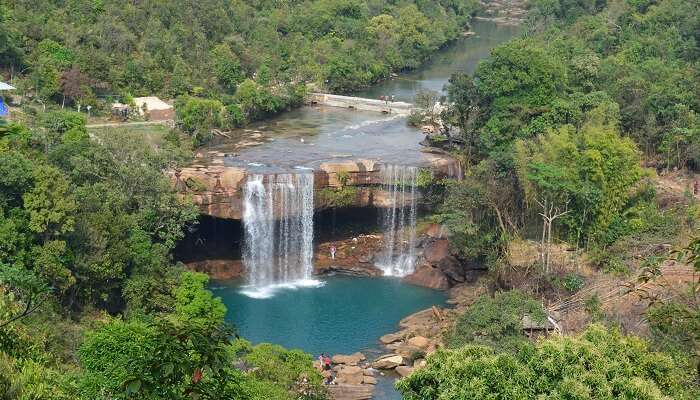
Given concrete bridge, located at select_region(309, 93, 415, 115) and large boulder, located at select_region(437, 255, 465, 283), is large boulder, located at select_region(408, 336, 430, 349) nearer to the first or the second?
large boulder, located at select_region(437, 255, 465, 283)

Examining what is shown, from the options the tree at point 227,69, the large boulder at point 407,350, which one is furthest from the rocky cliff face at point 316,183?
the tree at point 227,69

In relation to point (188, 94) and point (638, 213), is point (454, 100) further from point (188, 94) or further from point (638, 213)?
point (188, 94)

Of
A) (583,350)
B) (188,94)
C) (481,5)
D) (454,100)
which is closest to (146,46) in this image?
(188,94)

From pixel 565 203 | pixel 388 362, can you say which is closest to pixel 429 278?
pixel 565 203

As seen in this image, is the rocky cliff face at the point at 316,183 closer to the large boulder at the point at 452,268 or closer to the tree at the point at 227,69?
the large boulder at the point at 452,268

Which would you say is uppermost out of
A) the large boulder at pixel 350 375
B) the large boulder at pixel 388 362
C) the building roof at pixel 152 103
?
the building roof at pixel 152 103
